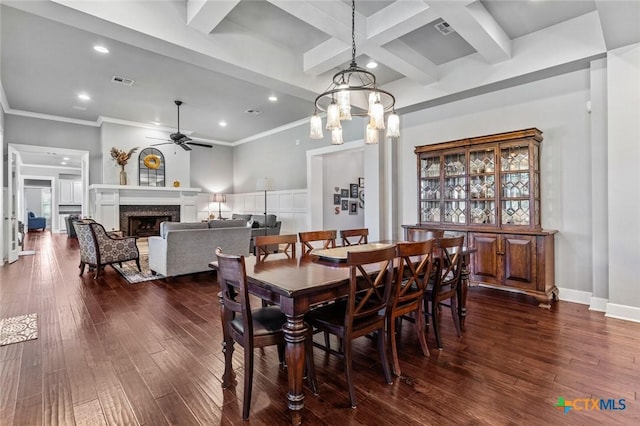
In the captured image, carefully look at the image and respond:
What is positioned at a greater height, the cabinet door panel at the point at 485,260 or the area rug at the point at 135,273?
the cabinet door panel at the point at 485,260

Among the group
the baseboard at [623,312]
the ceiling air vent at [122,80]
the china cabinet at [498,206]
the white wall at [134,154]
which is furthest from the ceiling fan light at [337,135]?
the white wall at [134,154]

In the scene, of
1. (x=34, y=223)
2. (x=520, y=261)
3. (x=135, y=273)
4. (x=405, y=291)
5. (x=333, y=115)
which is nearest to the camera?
(x=405, y=291)

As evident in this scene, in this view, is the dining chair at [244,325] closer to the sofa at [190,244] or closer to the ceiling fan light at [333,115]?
the ceiling fan light at [333,115]

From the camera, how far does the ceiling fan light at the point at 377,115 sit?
261 cm

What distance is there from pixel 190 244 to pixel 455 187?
3955 mm

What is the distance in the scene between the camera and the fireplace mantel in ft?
25.4

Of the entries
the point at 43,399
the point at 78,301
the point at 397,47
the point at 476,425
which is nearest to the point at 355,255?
the point at 476,425

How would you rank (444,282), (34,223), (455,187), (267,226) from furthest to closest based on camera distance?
(34,223) → (267,226) → (455,187) → (444,282)

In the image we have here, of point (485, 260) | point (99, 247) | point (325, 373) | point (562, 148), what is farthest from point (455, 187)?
point (99, 247)

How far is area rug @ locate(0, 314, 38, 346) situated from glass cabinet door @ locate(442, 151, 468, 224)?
4751 millimetres

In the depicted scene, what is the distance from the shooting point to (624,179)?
10.6ft

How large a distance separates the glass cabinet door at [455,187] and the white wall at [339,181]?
3284 mm

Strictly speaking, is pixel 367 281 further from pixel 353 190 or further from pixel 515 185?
pixel 353 190

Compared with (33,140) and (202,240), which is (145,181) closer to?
(33,140)
